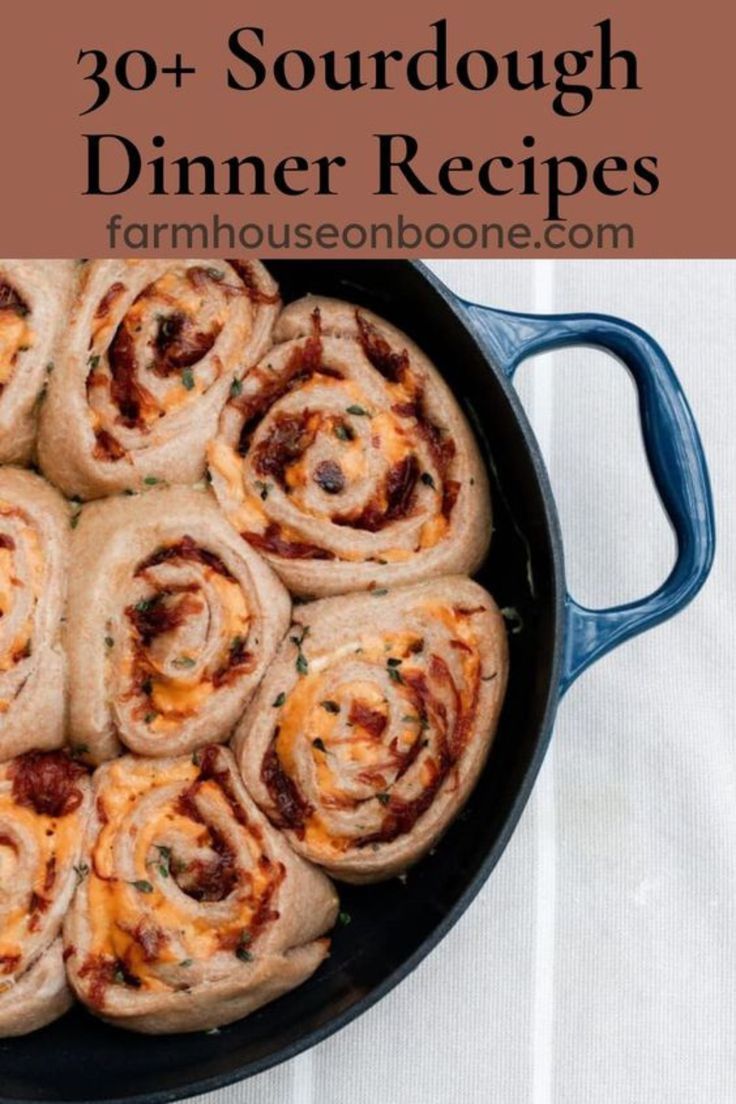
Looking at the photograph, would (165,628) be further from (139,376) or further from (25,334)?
(25,334)

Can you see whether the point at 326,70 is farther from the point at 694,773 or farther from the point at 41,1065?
the point at 41,1065

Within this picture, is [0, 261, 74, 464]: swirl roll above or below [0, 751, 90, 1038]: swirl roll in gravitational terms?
above

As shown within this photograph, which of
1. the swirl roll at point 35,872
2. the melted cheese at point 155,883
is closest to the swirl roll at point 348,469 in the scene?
the melted cheese at point 155,883

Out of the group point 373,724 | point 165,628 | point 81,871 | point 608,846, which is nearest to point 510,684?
point 373,724

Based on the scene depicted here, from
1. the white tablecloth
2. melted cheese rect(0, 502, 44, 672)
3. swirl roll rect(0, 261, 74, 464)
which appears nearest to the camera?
melted cheese rect(0, 502, 44, 672)

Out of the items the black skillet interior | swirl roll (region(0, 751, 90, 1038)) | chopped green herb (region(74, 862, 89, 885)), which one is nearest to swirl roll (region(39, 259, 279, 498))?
the black skillet interior

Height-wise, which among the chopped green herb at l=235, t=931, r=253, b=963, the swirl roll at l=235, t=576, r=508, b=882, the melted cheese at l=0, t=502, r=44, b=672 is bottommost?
the chopped green herb at l=235, t=931, r=253, b=963

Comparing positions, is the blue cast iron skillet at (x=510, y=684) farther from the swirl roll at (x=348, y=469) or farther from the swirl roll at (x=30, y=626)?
the swirl roll at (x=30, y=626)

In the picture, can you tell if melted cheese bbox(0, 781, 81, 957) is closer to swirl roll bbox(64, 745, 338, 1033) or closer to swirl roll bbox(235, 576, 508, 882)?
swirl roll bbox(64, 745, 338, 1033)
